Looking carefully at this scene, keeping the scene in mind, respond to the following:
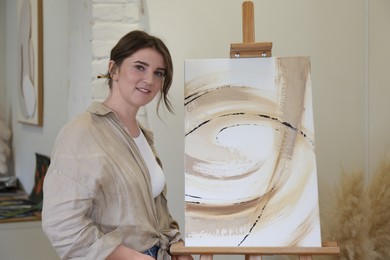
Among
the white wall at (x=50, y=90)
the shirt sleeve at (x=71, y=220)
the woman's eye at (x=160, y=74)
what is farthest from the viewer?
the white wall at (x=50, y=90)

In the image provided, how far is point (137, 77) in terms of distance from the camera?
4.95ft

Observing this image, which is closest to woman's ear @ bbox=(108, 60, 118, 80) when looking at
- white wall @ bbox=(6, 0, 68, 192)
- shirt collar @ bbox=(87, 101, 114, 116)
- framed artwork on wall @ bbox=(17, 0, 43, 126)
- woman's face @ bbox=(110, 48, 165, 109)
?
woman's face @ bbox=(110, 48, 165, 109)

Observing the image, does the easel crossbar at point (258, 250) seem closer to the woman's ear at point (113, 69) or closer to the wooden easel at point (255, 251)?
the wooden easel at point (255, 251)

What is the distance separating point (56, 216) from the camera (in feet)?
4.38

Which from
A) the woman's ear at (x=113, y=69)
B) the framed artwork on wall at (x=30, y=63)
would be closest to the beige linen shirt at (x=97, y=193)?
the woman's ear at (x=113, y=69)

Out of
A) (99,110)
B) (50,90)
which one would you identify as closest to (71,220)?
(99,110)

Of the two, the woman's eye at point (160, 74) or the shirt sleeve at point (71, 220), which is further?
the woman's eye at point (160, 74)

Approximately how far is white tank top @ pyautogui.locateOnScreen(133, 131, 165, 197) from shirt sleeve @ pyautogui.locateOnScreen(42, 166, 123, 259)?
0.26 m

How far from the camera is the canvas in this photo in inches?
58.3

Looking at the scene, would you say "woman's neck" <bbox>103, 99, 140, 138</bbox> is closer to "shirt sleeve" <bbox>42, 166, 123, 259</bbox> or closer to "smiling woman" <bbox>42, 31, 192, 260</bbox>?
"smiling woman" <bbox>42, 31, 192, 260</bbox>

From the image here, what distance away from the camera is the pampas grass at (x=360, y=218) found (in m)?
1.96

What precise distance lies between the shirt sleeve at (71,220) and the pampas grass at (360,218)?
0.99 metres

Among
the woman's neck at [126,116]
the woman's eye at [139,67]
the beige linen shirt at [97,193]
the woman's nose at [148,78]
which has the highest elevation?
the woman's eye at [139,67]

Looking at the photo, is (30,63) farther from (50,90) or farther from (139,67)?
(139,67)
